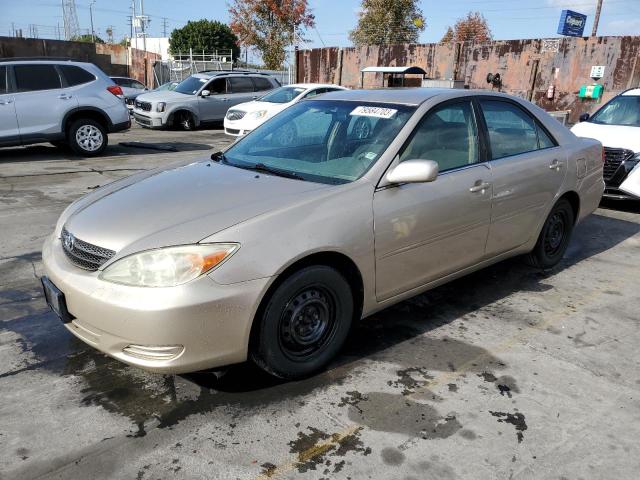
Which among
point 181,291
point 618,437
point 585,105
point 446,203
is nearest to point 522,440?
point 618,437

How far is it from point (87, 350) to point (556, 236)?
3.95m

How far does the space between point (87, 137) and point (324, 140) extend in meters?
8.12

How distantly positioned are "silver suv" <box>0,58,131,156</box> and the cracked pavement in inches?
246

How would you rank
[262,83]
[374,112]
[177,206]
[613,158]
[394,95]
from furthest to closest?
[262,83] < [613,158] < [394,95] < [374,112] < [177,206]

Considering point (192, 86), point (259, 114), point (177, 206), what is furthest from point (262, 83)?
point (177, 206)

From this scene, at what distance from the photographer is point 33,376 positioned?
3.06 m

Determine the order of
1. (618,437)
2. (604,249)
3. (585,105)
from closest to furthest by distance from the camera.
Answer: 1. (618,437)
2. (604,249)
3. (585,105)

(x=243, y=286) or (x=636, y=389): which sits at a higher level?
(x=243, y=286)

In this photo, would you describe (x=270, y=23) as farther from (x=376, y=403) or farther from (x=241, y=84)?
(x=376, y=403)

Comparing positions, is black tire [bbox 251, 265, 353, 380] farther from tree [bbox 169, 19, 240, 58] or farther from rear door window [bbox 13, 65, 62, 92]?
tree [bbox 169, 19, 240, 58]

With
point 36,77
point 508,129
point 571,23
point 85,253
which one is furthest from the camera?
point 571,23

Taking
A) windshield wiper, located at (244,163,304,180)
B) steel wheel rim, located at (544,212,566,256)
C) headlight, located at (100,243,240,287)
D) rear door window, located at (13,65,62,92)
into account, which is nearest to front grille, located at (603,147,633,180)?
steel wheel rim, located at (544,212,566,256)

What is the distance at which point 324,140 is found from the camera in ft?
12.4

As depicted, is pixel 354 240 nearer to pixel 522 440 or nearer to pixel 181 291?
pixel 181 291
